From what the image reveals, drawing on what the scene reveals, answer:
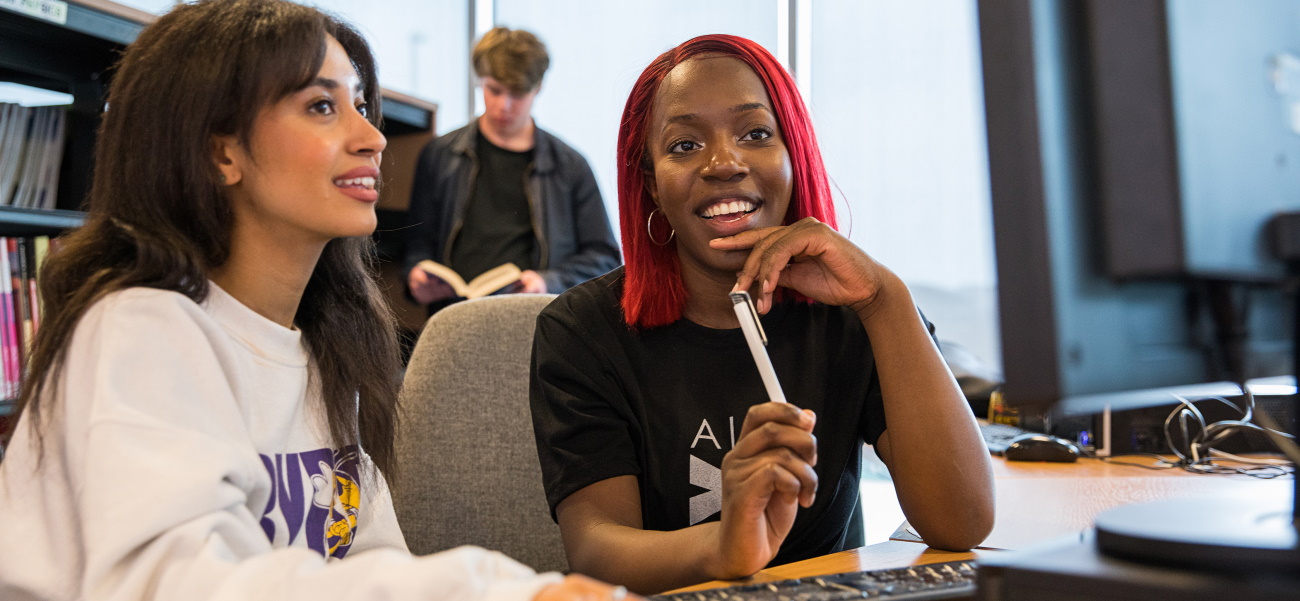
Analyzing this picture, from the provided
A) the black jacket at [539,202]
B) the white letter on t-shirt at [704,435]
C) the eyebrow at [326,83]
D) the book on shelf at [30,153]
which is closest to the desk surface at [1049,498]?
the white letter on t-shirt at [704,435]

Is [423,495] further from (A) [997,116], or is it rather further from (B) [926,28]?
(B) [926,28]

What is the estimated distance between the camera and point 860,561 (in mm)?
907

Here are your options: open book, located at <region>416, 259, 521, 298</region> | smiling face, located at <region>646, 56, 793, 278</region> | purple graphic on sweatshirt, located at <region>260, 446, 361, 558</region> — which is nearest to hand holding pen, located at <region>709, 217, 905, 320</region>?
smiling face, located at <region>646, 56, 793, 278</region>

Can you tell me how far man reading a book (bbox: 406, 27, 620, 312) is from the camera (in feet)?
9.22

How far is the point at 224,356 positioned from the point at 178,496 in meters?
0.18

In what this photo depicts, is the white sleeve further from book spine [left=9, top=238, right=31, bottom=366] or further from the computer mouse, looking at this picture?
book spine [left=9, top=238, right=31, bottom=366]

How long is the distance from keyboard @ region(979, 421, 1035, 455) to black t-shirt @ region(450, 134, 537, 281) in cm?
141

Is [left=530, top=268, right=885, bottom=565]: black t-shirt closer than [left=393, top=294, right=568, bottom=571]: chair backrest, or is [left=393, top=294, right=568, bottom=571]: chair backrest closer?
[left=530, top=268, right=885, bottom=565]: black t-shirt

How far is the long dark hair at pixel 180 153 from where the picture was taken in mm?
837

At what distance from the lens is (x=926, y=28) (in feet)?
11.2

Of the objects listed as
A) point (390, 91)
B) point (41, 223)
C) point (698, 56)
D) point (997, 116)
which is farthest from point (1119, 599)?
point (390, 91)

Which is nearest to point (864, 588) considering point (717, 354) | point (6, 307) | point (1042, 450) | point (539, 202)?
point (717, 354)

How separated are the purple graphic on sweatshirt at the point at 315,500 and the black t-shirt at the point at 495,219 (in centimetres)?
191

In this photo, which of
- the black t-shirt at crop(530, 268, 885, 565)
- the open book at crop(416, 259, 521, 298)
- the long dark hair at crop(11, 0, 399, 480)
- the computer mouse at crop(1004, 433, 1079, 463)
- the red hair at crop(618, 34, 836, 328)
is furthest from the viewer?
the open book at crop(416, 259, 521, 298)
